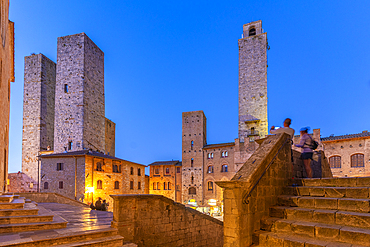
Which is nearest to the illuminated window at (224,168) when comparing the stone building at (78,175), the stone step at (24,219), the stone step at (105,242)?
the stone building at (78,175)

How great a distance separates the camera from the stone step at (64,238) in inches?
181

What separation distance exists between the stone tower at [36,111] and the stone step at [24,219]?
2426 centimetres

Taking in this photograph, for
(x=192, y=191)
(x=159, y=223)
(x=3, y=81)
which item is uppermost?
(x=3, y=81)

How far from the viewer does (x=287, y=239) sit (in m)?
4.02

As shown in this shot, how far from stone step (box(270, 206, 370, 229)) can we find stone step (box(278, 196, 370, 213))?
0.58 ft

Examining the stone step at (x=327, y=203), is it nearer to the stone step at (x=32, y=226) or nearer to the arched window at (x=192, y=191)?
the stone step at (x=32, y=226)

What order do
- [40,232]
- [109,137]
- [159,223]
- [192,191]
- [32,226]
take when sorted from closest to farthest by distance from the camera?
[40,232] → [32,226] → [159,223] → [192,191] → [109,137]

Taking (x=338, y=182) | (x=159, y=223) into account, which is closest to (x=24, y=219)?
(x=159, y=223)

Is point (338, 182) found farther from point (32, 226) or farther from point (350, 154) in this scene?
point (350, 154)

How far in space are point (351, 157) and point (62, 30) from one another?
170m

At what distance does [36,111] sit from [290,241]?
31168mm

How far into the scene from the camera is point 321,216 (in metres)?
4.33

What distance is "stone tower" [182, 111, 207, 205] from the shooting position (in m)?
35.0

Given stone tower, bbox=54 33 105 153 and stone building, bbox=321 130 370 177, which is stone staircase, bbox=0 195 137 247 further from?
stone building, bbox=321 130 370 177
